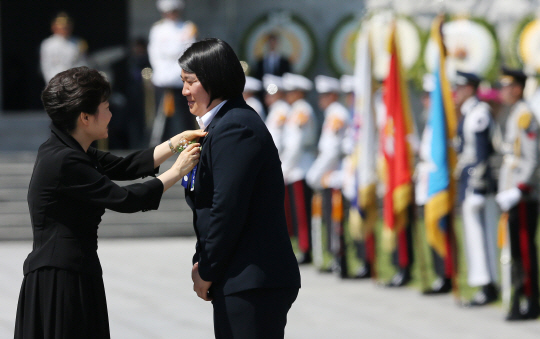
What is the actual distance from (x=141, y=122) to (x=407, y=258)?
8.24m

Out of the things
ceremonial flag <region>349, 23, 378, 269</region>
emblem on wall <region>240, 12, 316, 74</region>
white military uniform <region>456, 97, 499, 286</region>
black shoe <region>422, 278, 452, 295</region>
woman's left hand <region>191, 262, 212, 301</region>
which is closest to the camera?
woman's left hand <region>191, 262, 212, 301</region>

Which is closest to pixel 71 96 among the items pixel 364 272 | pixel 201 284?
pixel 201 284

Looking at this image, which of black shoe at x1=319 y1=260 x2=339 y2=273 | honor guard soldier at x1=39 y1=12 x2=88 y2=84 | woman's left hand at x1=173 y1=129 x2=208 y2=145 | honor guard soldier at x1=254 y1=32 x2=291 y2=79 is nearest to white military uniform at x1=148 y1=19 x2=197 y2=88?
honor guard soldier at x1=39 y1=12 x2=88 y2=84

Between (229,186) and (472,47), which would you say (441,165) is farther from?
(472,47)

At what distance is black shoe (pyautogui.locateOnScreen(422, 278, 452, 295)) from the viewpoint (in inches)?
313

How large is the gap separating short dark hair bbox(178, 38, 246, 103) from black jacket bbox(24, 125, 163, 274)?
1.55ft

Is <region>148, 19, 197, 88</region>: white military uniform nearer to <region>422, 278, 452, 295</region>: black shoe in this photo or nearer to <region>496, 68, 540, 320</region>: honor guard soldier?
<region>422, 278, 452, 295</region>: black shoe

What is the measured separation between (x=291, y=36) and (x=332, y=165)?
813 centimetres

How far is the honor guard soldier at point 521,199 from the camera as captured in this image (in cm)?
668

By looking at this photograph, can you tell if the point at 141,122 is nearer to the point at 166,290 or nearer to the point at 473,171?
the point at 166,290

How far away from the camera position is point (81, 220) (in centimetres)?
341

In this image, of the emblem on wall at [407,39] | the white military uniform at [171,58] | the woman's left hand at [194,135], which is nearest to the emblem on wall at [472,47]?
the emblem on wall at [407,39]

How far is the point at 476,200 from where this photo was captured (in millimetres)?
7441

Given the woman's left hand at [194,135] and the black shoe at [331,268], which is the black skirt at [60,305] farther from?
the black shoe at [331,268]
